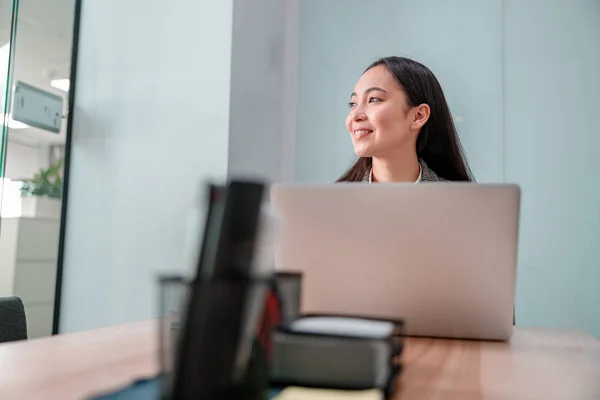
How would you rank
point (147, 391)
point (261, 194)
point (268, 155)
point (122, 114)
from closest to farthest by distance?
1. point (261, 194)
2. point (147, 391)
3. point (122, 114)
4. point (268, 155)

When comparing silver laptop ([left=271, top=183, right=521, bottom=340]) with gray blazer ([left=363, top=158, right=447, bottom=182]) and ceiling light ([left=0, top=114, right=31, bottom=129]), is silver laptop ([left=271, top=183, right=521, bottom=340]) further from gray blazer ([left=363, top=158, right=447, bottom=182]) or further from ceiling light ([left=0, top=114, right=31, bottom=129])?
ceiling light ([left=0, top=114, right=31, bottom=129])

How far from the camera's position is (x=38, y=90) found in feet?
7.78

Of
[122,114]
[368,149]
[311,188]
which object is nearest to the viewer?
[311,188]

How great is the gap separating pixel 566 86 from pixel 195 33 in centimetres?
164

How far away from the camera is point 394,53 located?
286cm

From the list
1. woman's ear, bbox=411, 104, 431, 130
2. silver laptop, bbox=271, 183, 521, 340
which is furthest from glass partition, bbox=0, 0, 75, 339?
silver laptop, bbox=271, 183, 521, 340

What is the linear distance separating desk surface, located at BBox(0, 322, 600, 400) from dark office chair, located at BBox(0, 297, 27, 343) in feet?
0.84

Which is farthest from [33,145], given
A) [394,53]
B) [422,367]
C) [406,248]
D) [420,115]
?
[422,367]

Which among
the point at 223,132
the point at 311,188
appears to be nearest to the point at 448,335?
the point at 311,188

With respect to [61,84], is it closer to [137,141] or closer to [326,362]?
[137,141]

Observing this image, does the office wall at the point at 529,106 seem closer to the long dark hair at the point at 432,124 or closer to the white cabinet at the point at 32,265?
the long dark hair at the point at 432,124

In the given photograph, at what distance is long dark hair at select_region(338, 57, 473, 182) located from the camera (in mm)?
2160

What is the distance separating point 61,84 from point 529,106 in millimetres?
2082

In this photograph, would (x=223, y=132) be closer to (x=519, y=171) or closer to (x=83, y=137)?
(x=83, y=137)
